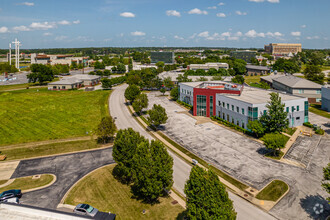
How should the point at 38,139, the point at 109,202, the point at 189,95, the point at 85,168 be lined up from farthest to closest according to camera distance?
the point at 189,95
the point at 38,139
the point at 85,168
the point at 109,202

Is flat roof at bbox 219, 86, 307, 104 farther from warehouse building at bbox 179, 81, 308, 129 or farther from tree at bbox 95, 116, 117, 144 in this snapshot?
→ tree at bbox 95, 116, 117, 144

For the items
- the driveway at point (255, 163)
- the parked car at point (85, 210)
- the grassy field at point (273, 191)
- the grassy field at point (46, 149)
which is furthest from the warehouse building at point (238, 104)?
the parked car at point (85, 210)

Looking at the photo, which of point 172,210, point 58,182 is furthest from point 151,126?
point 172,210

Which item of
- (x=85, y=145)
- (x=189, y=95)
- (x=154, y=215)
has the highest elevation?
(x=189, y=95)

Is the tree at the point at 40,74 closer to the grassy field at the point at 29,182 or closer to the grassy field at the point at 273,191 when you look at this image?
the grassy field at the point at 29,182

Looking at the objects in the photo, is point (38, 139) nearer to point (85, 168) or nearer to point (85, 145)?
point (85, 145)

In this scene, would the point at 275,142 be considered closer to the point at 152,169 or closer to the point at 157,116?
the point at 152,169

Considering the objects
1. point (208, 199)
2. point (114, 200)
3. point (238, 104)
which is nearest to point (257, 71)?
point (238, 104)

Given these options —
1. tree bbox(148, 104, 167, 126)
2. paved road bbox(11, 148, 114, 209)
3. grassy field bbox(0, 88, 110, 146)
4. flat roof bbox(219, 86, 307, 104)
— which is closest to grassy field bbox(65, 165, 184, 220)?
paved road bbox(11, 148, 114, 209)
